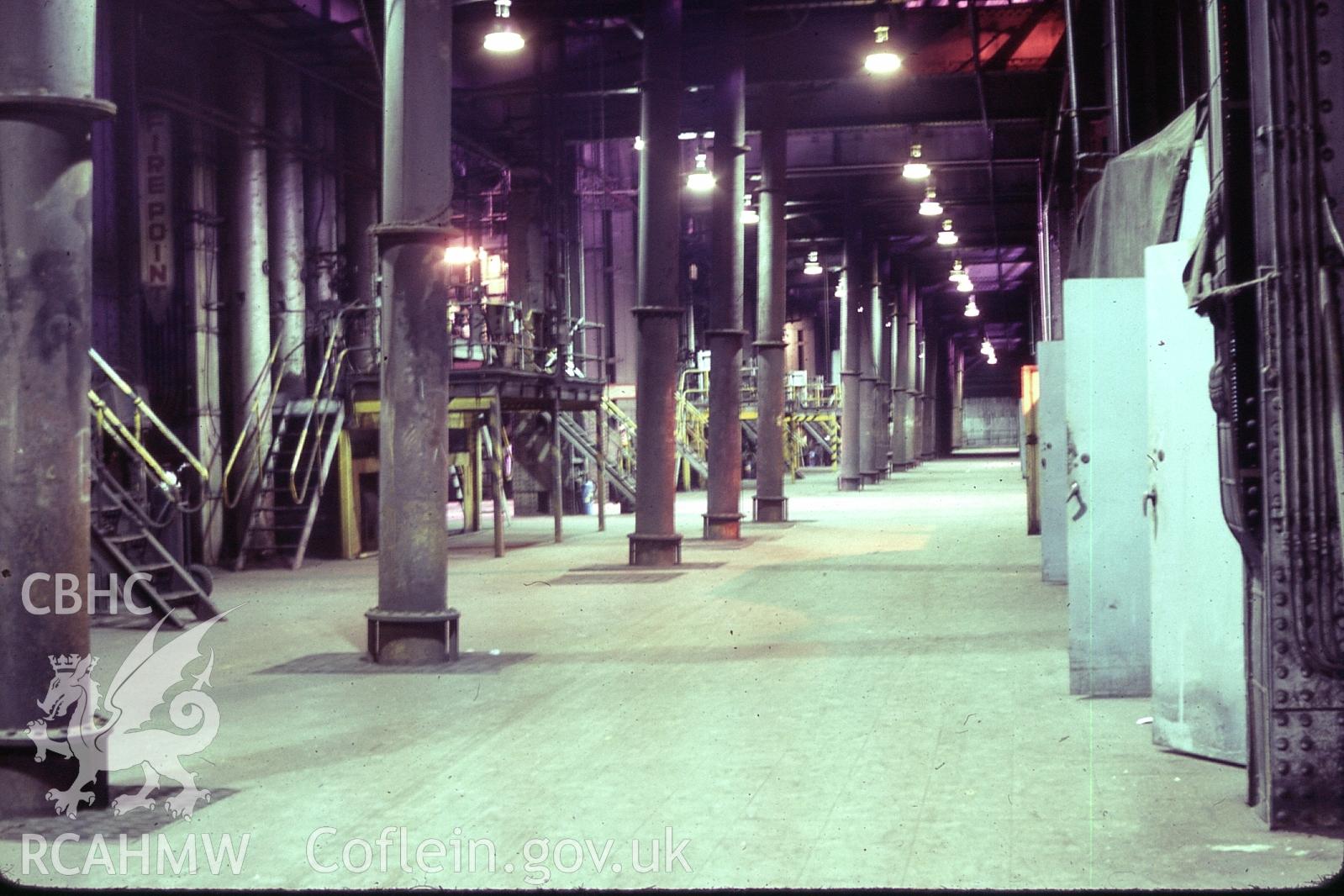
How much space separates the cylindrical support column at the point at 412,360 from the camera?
9.56 m

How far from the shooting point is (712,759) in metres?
6.50

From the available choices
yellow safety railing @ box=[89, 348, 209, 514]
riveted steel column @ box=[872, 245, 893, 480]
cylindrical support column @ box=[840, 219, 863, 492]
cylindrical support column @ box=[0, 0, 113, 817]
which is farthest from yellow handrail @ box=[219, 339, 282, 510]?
riveted steel column @ box=[872, 245, 893, 480]

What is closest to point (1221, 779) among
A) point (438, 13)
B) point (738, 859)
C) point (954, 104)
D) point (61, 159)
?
point (738, 859)

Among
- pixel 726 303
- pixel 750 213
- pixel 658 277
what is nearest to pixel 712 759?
pixel 658 277

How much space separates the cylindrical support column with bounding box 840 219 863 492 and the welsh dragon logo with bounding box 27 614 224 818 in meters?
25.4

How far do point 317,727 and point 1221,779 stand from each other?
4725 millimetres

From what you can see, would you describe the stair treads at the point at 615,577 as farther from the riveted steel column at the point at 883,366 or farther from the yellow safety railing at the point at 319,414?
the riveted steel column at the point at 883,366

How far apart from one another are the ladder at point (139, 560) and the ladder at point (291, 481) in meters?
4.23

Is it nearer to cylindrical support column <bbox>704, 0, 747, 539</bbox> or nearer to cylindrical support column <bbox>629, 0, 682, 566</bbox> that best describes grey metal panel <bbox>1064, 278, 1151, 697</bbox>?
cylindrical support column <bbox>629, 0, 682, 566</bbox>

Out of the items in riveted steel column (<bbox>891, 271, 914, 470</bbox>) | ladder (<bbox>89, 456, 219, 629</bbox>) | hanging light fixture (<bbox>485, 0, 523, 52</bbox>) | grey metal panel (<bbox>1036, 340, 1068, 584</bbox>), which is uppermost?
hanging light fixture (<bbox>485, 0, 523, 52</bbox>)

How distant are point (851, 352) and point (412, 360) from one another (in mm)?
25848

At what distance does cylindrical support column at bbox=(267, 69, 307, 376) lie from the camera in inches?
742

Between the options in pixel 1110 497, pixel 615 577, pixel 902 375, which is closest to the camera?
pixel 1110 497

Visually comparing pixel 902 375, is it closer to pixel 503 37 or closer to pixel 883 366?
pixel 883 366
